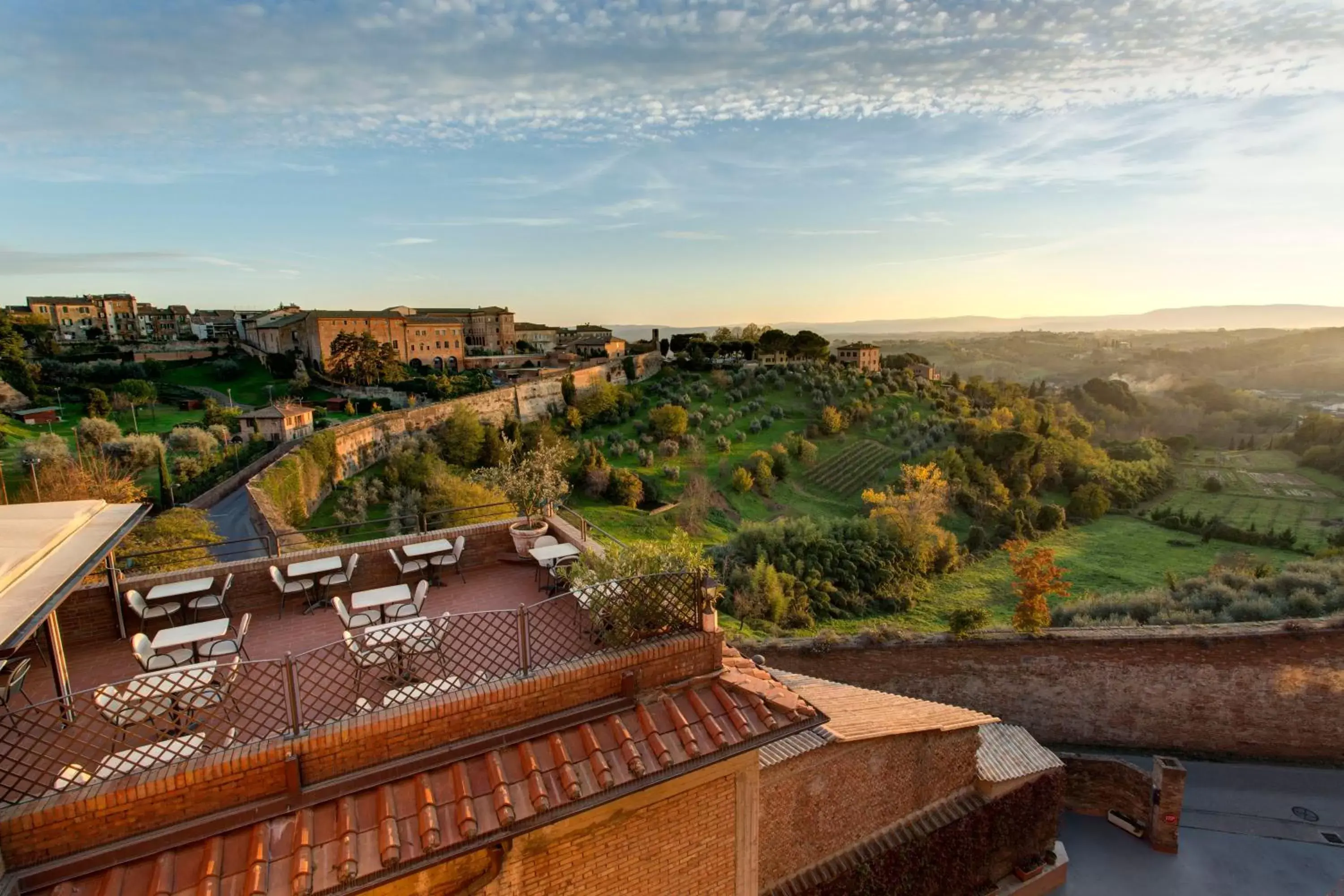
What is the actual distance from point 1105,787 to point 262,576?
15175 mm

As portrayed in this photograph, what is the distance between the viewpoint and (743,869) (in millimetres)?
4910

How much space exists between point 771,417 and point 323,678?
4202 centimetres

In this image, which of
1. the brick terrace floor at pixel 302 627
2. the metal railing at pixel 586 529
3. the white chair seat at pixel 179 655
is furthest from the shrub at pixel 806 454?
the white chair seat at pixel 179 655

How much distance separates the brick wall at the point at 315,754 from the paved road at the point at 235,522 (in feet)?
41.4

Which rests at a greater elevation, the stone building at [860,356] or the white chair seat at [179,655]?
the stone building at [860,356]

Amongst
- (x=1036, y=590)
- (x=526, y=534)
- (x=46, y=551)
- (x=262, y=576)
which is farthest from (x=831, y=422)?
(x=46, y=551)

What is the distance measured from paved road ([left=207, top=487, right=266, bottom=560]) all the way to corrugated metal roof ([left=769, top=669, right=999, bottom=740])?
1265cm

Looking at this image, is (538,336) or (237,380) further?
(538,336)

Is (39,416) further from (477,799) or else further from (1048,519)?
(1048,519)

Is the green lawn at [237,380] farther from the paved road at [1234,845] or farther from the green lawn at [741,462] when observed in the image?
the paved road at [1234,845]

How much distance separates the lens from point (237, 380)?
53.3m

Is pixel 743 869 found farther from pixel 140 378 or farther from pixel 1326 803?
pixel 140 378

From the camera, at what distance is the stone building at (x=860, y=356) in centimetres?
6825

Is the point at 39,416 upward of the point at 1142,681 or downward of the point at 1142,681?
upward
